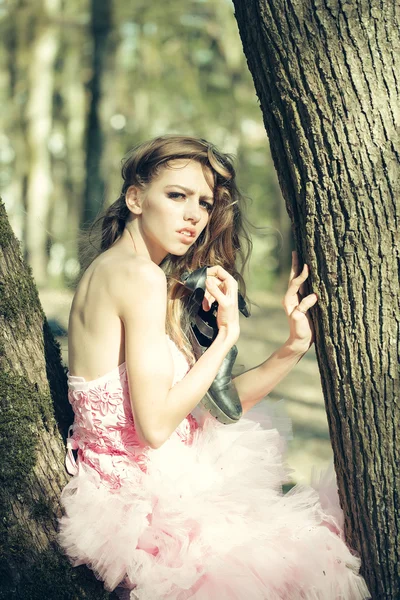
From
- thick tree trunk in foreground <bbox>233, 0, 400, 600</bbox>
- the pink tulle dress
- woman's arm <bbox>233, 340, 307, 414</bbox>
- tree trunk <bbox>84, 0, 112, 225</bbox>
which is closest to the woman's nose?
thick tree trunk in foreground <bbox>233, 0, 400, 600</bbox>

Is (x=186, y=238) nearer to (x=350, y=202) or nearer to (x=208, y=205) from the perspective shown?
(x=208, y=205)

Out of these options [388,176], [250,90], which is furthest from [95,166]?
[388,176]

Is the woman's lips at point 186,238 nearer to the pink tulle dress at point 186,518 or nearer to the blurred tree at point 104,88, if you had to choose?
the pink tulle dress at point 186,518

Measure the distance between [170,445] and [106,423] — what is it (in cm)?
29

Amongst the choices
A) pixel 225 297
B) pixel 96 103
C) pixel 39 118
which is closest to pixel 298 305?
pixel 225 297

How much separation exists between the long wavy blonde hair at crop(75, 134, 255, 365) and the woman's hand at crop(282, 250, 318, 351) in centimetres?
49

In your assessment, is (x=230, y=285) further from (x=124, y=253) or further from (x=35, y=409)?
(x=35, y=409)

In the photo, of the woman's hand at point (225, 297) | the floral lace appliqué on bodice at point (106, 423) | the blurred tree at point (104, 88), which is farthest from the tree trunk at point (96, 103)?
the floral lace appliqué on bodice at point (106, 423)

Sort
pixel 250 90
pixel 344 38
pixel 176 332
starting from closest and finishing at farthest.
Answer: pixel 344 38
pixel 176 332
pixel 250 90

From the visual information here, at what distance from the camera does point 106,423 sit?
2.71 m

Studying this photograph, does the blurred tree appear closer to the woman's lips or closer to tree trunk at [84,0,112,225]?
tree trunk at [84,0,112,225]

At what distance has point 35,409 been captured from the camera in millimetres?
2680

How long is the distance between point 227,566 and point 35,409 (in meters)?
0.92

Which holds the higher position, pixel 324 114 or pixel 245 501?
pixel 324 114
